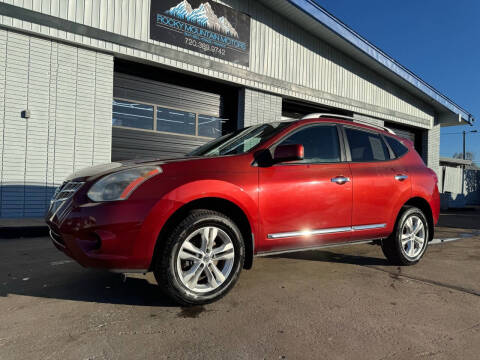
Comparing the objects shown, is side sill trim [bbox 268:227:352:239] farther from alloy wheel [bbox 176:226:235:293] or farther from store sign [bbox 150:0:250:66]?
store sign [bbox 150:0:250:66]

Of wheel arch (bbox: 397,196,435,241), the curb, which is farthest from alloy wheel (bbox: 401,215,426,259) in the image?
the curb

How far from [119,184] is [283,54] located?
9108 millimetres

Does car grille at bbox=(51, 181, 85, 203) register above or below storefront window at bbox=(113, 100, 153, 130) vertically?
below

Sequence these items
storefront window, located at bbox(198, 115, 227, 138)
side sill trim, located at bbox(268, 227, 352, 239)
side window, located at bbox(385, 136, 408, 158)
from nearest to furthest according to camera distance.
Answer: side sill trim, located at bbox(268, 227, 352, 239), side window, located at bbox(385, 136, 408, 158), storefront window, located at bbox(198, 115, 227, 138)

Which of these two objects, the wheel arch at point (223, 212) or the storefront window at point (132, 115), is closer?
the wheel arch at point (223, 212)

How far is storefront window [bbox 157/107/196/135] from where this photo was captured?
8.44 meters

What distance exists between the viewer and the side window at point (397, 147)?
3.90 metres

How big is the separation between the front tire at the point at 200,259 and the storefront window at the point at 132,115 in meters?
6.22

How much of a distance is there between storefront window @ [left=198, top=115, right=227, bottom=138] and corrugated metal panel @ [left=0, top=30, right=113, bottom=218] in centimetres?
264

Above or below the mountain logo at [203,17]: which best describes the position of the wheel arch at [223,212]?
below

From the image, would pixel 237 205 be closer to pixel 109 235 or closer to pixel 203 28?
pixel 109 235

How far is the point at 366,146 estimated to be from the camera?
364cm

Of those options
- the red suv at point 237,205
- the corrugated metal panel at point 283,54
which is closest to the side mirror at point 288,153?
the red suv at point 237,205

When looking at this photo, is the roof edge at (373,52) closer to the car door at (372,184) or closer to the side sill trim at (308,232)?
the car door at (372,184)
